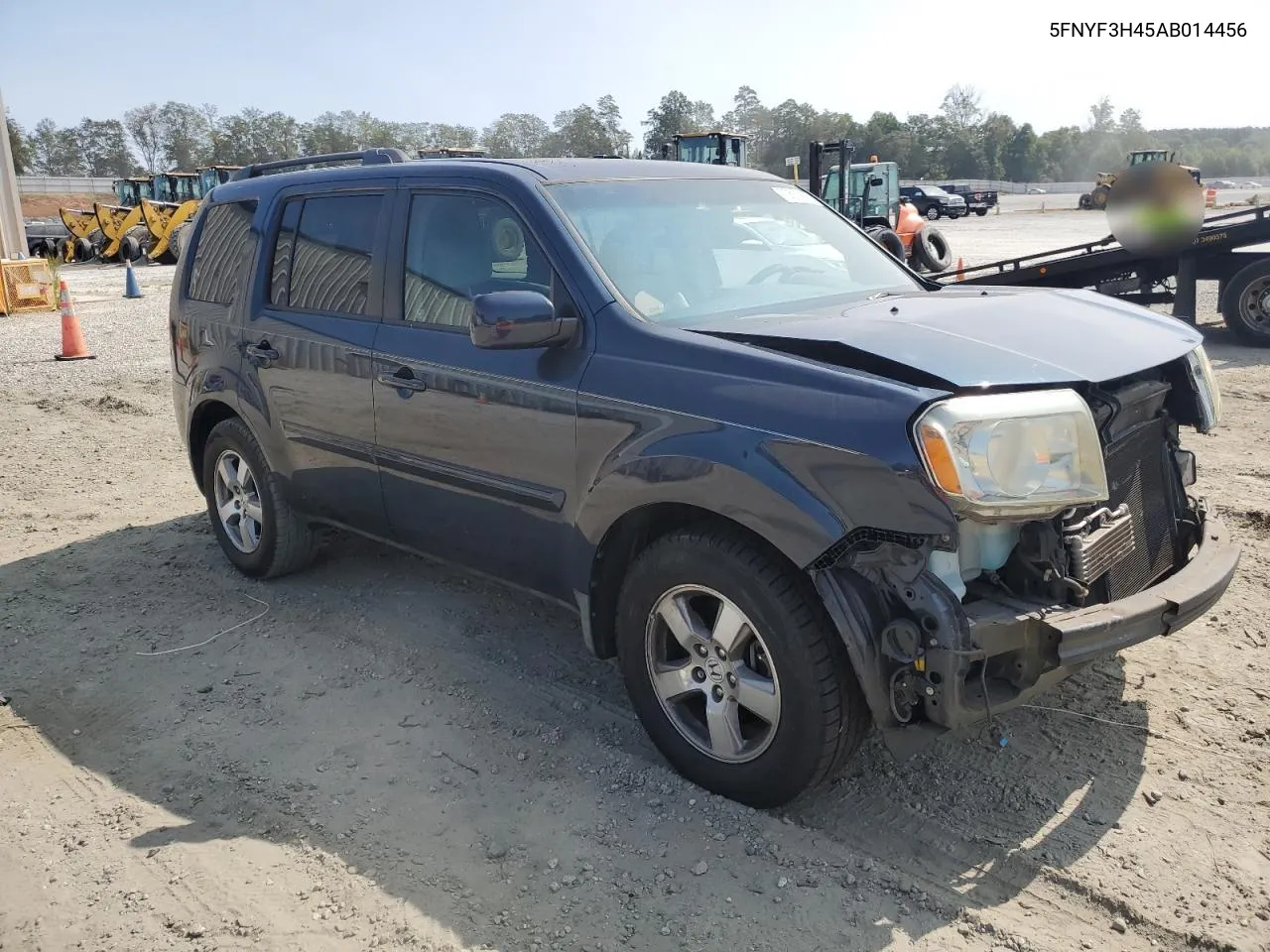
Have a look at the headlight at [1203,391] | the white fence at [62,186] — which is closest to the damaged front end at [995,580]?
the headlight at [1203,391]

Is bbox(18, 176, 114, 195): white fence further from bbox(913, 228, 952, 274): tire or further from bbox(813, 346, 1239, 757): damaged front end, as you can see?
bbox(813, 346, 1239, 757): damaged front end

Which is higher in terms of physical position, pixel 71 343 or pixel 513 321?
pixel 513 321

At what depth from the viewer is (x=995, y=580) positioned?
117 inches

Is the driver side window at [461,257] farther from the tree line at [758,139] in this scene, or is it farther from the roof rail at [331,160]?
the tree line at [758,139]

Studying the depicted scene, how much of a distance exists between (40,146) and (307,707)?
433 feet

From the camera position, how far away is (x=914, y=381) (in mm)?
2818

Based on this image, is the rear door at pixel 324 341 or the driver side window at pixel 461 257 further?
the rear door at pixel 324 341

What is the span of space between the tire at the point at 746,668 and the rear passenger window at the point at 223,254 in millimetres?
2891

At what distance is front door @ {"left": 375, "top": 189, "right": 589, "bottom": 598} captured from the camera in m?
3.60

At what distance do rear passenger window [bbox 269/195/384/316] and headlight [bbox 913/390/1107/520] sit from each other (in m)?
2.60

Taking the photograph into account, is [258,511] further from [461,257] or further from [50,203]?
[50,203]

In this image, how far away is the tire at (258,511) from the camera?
5.12 meters

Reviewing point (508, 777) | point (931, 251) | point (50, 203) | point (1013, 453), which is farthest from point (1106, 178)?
point (50, 203)

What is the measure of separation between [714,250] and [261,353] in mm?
2237
